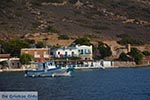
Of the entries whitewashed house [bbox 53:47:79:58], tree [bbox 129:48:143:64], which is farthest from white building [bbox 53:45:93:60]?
tree [bbox 129:48:143:64]

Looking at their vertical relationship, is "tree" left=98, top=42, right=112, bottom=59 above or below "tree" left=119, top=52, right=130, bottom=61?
above

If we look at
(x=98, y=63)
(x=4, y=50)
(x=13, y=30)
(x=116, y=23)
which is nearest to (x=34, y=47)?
(x=4, y=50)

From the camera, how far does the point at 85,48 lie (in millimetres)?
131625

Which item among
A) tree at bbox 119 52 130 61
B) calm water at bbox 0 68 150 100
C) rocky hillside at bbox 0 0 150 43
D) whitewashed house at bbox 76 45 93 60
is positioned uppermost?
rocky hillside at bbox 0 0 150 43

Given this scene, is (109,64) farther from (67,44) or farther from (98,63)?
(67,44)

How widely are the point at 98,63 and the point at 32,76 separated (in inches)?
1523

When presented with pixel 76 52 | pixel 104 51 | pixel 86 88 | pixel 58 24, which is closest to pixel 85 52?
pixel 76 52

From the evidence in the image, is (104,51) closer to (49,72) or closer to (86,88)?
(49,72)

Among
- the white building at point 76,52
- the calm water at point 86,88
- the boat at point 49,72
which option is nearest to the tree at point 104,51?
the white building at point 76,52

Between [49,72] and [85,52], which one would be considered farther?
[85,52]

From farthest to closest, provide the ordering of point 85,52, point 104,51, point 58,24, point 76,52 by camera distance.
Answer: point 58,24, point 104,51, point 85,52, point 76,52

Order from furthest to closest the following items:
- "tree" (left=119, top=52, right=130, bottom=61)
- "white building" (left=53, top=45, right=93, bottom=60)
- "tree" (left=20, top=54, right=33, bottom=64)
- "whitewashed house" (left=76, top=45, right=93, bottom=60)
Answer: "tree" (left=119, top=52, right=130, bottom=61), "whitewashed house" (left=76, top=45, right=93, bottom=60), "white building" (left=53, top=45, right=93, bottom=60), "tree" (left=20, top=54, right=33, bottom=64)

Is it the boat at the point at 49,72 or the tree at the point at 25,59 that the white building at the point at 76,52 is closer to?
the tree at the point at 25,59

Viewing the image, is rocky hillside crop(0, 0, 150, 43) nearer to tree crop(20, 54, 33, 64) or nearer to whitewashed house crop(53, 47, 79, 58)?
whitewashed house crop(53, 47, 79, 58)
